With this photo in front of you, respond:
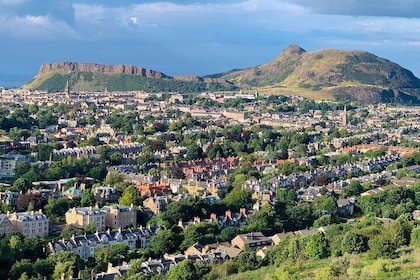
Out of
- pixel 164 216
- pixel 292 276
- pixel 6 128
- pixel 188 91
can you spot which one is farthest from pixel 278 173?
pixel 188 91

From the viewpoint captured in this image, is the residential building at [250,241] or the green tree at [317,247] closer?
the green tree at [317,247]

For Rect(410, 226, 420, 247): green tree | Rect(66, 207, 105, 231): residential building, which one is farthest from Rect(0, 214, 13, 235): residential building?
Rect(410, 226, 420, 247): green tree

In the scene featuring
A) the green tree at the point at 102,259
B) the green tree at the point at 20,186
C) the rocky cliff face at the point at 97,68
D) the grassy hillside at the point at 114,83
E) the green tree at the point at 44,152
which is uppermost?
the rocky cliff face at the point at 97,68

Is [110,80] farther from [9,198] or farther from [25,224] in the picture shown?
[25,224]

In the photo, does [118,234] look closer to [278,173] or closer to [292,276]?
[292,276]

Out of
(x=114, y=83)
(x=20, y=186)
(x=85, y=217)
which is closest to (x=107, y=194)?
(x=20, y=186)

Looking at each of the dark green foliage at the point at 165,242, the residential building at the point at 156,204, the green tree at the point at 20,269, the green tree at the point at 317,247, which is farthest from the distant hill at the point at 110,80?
the green tree at the point at 20,269

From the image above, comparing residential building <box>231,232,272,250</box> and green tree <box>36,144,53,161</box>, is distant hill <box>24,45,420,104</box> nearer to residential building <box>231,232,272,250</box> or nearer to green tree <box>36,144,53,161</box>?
green tree <box>36,144,53,161</box>

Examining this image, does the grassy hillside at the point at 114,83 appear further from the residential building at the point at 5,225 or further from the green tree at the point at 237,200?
the residential building at the point at 5,225
